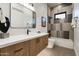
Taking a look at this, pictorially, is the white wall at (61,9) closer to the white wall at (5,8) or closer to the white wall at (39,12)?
the white wall at (39,12)

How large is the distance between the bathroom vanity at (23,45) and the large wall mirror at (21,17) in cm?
34

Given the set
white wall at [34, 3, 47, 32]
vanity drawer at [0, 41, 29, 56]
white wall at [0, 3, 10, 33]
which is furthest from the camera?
white wall at [34, 3, 47, 32]

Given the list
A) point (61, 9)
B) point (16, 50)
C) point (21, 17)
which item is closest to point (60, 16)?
point (61, 9)

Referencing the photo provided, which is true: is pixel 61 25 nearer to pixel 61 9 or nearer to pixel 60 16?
pixel 60 16

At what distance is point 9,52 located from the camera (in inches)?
40.8

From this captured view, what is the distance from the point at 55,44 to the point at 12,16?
887mm

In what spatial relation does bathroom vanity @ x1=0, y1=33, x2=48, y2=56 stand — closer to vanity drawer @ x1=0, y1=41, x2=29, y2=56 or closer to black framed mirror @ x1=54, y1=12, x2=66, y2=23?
vanity drawer @ x1=0, y1=41, x2=29, y2=56

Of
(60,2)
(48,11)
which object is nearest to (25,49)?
(48,11)

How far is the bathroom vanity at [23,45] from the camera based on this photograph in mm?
989

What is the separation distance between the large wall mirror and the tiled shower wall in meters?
0.50

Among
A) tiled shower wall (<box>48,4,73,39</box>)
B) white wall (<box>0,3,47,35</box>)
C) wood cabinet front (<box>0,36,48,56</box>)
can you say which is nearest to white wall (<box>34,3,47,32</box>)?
white wall (<box>0,3,47,35</box>)

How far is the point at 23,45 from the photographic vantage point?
126cm

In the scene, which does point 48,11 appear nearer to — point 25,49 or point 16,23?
point 16,23

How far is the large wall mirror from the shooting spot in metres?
1.62
